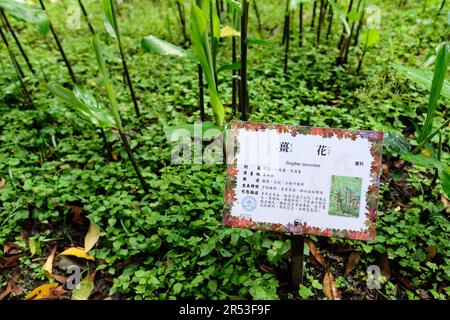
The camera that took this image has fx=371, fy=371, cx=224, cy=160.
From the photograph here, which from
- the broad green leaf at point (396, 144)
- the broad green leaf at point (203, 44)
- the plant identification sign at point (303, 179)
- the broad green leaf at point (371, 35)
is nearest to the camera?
the plant identification sign at point (303, 179)

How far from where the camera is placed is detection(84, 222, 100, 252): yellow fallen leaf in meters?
1.61

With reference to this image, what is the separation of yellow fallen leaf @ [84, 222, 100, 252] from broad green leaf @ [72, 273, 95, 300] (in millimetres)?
136

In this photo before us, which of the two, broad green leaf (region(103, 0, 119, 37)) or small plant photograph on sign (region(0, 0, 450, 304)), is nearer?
small plant photograph on sign (region(0, 0, 450, 304))

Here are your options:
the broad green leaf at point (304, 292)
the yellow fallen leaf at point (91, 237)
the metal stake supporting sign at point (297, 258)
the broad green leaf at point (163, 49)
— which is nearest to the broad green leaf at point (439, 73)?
the metal stake supporting sign at point (297, 258)

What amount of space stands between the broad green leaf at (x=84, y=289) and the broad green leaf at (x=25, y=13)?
1.09 meters

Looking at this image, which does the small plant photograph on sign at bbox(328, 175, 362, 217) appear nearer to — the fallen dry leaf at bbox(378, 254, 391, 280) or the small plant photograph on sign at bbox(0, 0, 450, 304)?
the small plant photograph on sign at bbox(0, 0, 450, 304)

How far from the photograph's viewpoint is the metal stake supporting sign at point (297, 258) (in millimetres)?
1273

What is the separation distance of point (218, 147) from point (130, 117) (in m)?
0.62

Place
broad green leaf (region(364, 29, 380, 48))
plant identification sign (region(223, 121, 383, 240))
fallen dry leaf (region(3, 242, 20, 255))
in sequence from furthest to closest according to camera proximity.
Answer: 1. broad green leaf (region(364, 29, 380, 48))
2. fallen dry leaf (region(3, 242, 20, 255))
3. plant identification sign (region(223, 121, 383, 240))

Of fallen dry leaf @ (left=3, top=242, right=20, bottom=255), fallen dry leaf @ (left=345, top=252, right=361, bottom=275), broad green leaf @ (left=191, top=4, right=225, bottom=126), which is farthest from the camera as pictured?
fallen dry leaf @ (left=3, top=242, right=20, bottom=255)

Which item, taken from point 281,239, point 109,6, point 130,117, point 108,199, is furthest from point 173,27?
point 281,239

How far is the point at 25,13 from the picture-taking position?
1.62m

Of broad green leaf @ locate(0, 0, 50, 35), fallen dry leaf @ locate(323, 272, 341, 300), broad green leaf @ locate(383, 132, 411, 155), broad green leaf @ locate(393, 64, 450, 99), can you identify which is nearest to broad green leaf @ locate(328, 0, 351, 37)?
broad green leaf @ locate(393, 64, 450, 99)

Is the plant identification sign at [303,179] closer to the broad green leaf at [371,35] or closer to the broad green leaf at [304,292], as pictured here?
the broad green leaf at [304,292]
